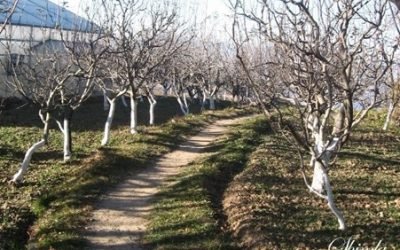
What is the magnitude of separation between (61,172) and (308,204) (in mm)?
7365

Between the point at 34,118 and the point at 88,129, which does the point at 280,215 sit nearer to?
the point at 88,129

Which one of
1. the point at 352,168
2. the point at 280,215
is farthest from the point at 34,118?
the point at 280,215

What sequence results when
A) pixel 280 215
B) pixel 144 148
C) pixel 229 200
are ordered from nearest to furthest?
pixel 280 215, pixel 229 200, pixel 144 148

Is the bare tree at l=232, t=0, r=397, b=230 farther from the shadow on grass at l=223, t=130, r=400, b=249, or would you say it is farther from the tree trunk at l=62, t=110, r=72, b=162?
the tree trunk at l=62, t=110, r=72, b=162

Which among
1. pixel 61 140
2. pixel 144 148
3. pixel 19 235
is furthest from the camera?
pixel 61 140

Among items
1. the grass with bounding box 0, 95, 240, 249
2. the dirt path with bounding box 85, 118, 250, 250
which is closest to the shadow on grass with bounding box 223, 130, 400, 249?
the dirt path with bounding box 85, 118, 250, 250

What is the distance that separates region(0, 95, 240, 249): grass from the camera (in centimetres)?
1177

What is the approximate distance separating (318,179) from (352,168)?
4.24 meters

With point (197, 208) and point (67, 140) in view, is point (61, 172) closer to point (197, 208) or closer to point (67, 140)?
point (67, 140)

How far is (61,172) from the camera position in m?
17.1

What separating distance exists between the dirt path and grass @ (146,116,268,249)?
33 centimetres

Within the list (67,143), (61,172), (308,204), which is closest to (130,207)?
(308,204)

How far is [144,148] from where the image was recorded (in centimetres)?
2020

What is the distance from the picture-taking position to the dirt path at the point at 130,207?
11328 millimetres
